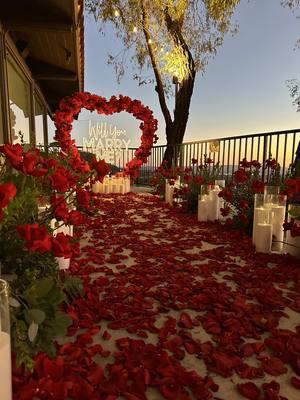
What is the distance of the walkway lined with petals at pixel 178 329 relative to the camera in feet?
3.29

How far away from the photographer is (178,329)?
1394 mm

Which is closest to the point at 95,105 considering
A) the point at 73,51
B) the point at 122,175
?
the point at 122,175

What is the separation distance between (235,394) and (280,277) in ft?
3.65

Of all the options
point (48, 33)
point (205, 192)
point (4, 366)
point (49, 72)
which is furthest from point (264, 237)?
point (49, 72)

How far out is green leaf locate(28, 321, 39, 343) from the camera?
2.83ft

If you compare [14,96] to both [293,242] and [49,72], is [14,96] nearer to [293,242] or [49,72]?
[49,72]

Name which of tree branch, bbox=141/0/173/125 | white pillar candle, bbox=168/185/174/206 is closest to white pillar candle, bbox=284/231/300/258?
white pillar candle, bbox=168/185/174/206

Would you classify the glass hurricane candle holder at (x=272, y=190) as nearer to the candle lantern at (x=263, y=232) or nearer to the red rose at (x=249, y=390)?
the candle lantern at (x=263, y=232)

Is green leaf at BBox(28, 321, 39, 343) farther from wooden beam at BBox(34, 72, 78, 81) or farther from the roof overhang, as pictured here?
wooden beam at BBox(34, 72, 78, 81)

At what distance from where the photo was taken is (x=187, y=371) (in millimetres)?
1101

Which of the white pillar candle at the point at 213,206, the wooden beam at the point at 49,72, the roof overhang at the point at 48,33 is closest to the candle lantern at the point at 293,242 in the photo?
the white pillar candle at the point at 213,206

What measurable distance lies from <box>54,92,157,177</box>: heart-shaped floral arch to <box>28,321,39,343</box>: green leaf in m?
5.48

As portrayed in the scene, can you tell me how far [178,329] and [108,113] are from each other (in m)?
6.21

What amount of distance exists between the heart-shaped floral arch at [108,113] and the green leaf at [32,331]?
5.48 m
